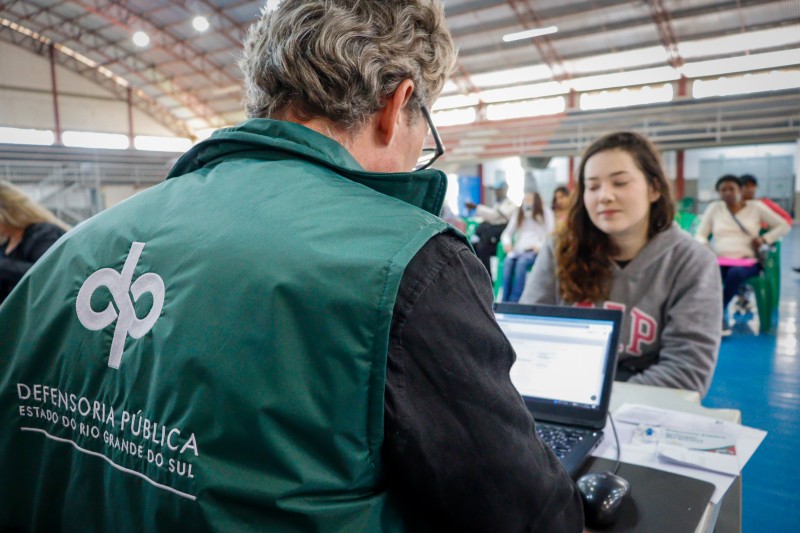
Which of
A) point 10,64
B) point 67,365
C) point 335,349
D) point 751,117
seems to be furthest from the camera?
point 10,64

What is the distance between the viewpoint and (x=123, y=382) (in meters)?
0.62

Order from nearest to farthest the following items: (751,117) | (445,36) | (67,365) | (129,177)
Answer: (67,365), (445,36), (751,117), (129,177)

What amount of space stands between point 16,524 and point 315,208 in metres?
0.62

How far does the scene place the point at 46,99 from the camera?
14.5 metres

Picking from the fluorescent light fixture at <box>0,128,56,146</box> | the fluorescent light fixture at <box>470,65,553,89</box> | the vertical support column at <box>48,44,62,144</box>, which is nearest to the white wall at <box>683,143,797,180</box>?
the fluorescent light fixture at <box>470,65,553,89</box>

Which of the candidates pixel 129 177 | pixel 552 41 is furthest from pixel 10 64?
pixel 552 41

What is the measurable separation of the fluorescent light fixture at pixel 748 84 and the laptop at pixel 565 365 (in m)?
10.4

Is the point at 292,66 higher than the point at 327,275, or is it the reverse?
the point at 292,66

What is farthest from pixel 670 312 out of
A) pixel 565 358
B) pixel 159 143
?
pixel 159 143

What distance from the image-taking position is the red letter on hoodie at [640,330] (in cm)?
165

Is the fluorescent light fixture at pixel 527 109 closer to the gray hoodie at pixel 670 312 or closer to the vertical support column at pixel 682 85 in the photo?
the vertical support column at pixel 682 85

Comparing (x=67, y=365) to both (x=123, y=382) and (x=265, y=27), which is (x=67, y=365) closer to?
(x=123, y=382)

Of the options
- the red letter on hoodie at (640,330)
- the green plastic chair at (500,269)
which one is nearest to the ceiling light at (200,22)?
the green plastic chair at (500,269)

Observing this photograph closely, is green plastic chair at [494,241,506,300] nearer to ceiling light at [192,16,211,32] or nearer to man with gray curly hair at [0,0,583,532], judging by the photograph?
man with gray curly hair at [0,0,583,532]
